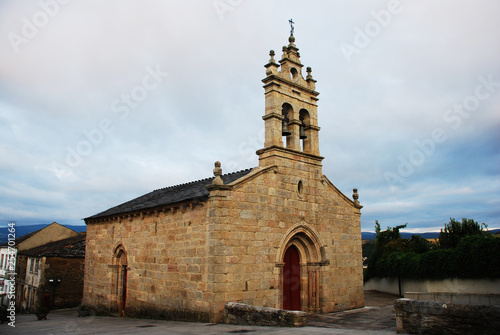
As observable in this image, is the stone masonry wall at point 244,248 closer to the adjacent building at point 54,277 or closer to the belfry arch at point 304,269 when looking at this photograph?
the belfry arch at point 304,269

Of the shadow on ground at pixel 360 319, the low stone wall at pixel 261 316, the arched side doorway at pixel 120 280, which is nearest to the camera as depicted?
the low stone wall at pixel 261 316

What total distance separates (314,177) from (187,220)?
5378 millimetres

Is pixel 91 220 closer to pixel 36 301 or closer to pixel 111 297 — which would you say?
pixel 111 297

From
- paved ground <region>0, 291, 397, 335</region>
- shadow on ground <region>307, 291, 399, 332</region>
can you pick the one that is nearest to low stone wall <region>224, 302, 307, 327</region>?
paved ground <region>0, 291, 397, 335</region>

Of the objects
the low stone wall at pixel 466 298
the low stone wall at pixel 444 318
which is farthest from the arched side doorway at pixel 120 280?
the low stone wall at pixel 444 318

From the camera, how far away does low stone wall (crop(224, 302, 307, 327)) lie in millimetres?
9039

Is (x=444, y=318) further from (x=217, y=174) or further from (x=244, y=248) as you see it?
(x=217, y=174)

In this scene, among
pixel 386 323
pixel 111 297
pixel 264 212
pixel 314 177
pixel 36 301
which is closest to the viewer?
pixel 386 323

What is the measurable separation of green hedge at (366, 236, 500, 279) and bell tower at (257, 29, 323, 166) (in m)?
7.92

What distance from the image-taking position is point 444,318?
7.59 metres

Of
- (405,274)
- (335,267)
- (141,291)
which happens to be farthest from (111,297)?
(405,274)

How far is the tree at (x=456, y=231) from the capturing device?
2248cm

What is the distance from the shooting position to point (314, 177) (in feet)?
46.7

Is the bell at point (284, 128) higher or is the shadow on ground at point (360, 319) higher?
the bell at point (284, 128)
